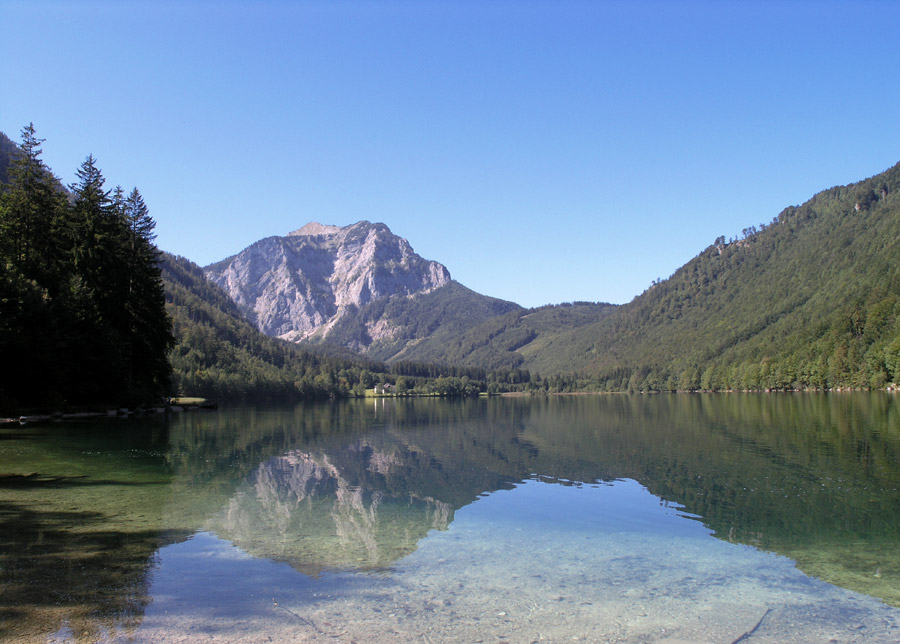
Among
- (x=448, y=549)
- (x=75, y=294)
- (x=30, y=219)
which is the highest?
(x=30, y=219)

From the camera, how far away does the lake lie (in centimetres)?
1111

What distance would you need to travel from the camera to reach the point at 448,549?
54.4 ft

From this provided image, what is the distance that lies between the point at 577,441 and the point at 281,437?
83.6 feet

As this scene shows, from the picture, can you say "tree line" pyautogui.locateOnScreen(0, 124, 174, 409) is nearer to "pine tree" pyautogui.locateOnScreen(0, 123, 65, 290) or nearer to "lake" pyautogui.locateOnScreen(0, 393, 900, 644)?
"pine tree" pyautogui.locateOnScreen(0, 123, 65, 290)

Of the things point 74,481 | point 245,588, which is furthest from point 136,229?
point 245,588

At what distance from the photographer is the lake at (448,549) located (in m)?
11.1

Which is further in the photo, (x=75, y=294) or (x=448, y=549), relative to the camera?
(x=75, y=294)

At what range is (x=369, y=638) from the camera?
10438mm

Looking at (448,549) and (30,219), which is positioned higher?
(30,219)

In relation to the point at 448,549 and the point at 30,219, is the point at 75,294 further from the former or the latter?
the point at 448,549

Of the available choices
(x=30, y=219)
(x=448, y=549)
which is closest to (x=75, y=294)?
(x=30, y=219)

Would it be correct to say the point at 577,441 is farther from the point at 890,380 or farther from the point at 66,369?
the point at 890,380

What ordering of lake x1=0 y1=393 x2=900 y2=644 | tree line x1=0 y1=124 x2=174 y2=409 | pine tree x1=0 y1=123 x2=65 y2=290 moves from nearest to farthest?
1. lake x1=0 y1=393 x2=900 y2=644
2. tree line x1=0 y1=124 x2=174 y2=409
3. pine tree x1=0 y1=123 x2=65 y2=290

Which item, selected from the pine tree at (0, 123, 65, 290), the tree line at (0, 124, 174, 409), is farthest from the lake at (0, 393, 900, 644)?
the pine tree at (0, 123, 65, 290)
